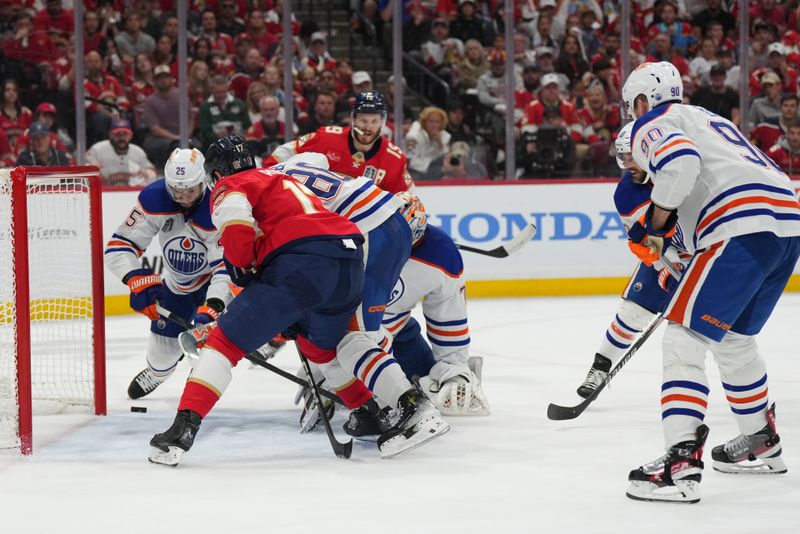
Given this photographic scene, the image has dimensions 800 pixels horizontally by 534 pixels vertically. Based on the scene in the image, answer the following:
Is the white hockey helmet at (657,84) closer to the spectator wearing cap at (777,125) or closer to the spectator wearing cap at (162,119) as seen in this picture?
the spectator wearing cap at (162,119)

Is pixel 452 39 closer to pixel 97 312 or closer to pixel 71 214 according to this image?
pixel 71 214

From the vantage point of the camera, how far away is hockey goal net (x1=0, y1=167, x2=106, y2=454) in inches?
144

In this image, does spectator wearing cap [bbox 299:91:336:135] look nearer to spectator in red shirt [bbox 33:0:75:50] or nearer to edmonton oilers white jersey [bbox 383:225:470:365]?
spectator in red shirt [bbox 33:0:75:50]

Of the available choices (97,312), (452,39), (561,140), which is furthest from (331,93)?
(97,312)

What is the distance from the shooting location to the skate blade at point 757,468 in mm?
3328

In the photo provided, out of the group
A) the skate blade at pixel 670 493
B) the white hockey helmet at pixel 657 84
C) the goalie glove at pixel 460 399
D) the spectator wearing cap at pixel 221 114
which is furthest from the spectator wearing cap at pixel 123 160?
the skate blade at pixel 670 493

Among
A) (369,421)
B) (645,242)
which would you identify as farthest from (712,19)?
(369,421)

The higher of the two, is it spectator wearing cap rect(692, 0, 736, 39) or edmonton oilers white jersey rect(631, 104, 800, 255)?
spectator wearing cap rect(692, 0, 736, 39)

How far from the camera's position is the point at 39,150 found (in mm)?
7281

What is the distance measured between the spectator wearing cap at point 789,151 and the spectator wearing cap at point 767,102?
173mm

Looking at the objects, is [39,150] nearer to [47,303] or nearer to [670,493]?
[47,303]

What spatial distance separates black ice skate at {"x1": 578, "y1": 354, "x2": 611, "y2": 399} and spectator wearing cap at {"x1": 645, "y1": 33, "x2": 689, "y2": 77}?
443 cm

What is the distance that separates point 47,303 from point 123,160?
252 cm

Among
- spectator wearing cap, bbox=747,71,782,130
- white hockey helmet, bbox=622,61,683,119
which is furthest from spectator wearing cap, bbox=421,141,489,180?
white hockey helmet, bbox=622,61,683,119
